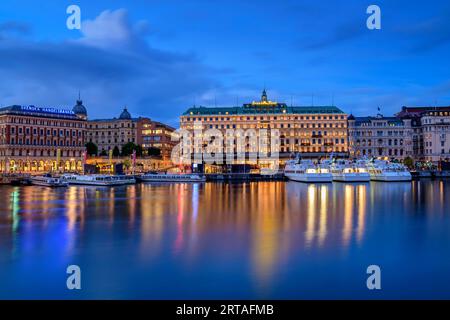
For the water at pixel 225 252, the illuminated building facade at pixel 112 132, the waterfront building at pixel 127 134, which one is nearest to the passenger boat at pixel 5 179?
the water at pixel 225 252

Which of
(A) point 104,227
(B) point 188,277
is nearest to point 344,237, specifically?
(B) point 188,277

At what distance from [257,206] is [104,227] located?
18975mm

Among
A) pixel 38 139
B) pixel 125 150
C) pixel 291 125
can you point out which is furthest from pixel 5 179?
pixel 291 125

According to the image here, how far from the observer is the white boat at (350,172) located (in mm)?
94375

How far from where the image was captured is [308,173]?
303 feet

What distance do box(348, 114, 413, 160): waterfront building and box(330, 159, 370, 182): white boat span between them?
135ft

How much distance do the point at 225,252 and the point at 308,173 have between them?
69.1 metres

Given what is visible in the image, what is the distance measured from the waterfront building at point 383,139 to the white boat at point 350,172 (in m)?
41.2

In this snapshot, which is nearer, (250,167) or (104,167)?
(250,167)

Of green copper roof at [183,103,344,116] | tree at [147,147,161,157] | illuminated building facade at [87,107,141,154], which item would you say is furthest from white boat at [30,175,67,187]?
illuminated building facade at [87,107,141,154]

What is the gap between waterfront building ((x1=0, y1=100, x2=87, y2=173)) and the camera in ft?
408

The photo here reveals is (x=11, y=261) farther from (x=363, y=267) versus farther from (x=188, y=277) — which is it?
(x=363, y=267)

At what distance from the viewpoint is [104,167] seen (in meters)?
144

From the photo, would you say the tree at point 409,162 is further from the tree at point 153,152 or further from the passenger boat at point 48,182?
the passenger boat at point 48,182
